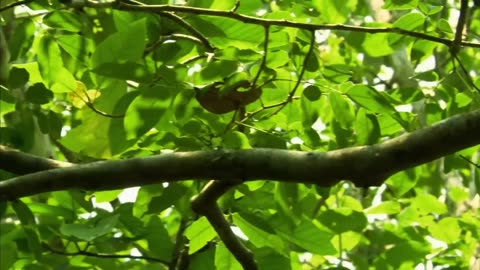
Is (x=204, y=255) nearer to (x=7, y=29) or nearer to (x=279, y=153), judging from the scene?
(x=279, y=153)

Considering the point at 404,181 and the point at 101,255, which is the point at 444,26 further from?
the point at 101,255

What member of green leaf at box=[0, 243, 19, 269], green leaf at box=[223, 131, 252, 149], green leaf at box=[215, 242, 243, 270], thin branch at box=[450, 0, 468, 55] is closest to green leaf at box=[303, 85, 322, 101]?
green leaf at box=[223, 131, 252, 149]

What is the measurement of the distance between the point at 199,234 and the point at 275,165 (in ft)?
→ 1.27

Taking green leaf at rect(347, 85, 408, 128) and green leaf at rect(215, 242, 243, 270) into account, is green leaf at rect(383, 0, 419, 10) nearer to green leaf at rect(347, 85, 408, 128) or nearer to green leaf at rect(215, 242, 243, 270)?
green leaf at rect(347, 85, 408, 128)

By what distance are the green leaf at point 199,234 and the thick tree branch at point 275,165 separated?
11.3 inches

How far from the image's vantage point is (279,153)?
125cm

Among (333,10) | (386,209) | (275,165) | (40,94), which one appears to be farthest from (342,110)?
(386,209)

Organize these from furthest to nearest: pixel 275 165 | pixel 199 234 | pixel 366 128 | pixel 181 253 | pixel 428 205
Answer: pixel 428 205 → pixel 181 253 → pixel 199 234 → pixel 366 128 → pixel 275 165

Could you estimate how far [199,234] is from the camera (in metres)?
1.57

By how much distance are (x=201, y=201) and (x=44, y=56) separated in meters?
0.37

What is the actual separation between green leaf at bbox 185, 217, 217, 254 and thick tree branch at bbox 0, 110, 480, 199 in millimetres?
286

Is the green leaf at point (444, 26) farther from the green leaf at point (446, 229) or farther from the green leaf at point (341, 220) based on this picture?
the green leaf at point (446, 229)

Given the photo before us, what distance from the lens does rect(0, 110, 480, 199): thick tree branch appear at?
1.15m

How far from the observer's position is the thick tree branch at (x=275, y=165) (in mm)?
1152
